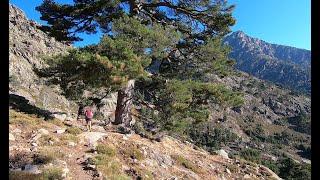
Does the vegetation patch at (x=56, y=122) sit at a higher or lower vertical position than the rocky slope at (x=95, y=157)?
higher

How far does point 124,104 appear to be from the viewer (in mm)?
22953

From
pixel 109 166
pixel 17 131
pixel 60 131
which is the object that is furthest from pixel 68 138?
pixel 109 166

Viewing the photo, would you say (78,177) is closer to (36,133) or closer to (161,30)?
(36,133)

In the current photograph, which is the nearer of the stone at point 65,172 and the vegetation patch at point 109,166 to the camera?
the stone at point 65,172

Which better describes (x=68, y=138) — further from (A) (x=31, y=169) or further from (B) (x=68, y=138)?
(A) (x=31, y=169)

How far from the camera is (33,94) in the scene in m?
132

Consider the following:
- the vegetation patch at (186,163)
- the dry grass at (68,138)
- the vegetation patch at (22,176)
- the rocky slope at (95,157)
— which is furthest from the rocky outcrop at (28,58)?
the vegetation patch at (22,176)

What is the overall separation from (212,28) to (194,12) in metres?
1.44

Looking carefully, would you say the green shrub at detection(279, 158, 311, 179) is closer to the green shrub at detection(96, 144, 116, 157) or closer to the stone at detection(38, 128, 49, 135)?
the green shrub at detection(96, 144, 116, 157)

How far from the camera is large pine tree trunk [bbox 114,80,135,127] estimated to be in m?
23.0

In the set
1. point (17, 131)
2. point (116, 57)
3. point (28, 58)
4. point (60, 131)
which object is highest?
point (28, 58)

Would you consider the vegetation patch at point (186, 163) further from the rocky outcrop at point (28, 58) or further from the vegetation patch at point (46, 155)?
the rocky outcrop at point (28, 58)

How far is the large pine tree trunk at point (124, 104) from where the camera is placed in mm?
22953
